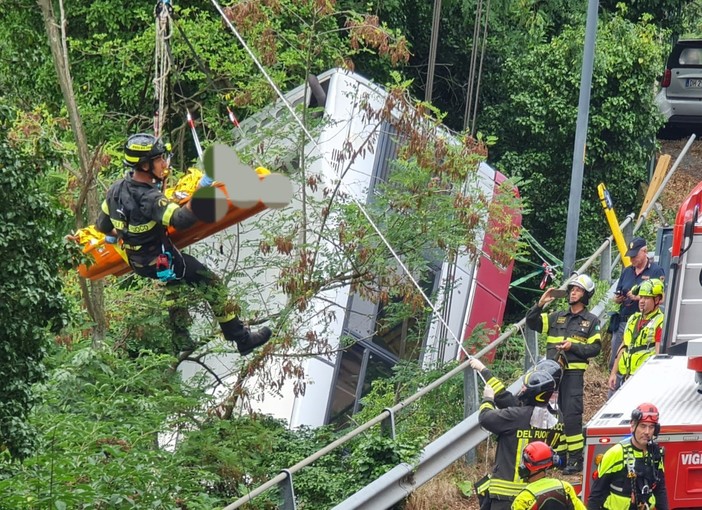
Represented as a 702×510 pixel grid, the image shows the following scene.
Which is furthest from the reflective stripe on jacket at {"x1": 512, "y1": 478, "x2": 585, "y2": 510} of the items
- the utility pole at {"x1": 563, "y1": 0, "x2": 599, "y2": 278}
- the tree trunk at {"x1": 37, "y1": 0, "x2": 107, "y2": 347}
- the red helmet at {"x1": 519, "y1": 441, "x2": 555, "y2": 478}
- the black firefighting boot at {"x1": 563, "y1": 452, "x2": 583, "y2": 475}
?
the utility pole at {"x1": 563, "y1": 0, "x2": 599, "y2": 278}

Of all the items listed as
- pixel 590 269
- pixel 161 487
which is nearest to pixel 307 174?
pixel 161 487

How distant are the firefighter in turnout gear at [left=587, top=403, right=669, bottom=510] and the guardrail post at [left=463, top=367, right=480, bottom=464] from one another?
2992 mm

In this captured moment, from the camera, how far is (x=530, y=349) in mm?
13039

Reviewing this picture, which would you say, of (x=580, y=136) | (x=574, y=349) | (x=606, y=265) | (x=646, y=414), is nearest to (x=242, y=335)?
(x=574, y=349)

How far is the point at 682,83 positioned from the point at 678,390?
14113mm

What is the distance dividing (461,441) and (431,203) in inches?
119

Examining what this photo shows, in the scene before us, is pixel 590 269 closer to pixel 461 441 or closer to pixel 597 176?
pixel 597 176

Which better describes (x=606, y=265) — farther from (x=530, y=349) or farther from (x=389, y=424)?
(x=389, y=424)

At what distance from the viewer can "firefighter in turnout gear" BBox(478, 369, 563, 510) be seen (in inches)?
363

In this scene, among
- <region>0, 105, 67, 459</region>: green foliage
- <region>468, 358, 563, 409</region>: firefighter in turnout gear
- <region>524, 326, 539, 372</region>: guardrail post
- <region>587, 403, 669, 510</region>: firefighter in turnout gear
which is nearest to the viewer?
<region>0, 105, 67, 459</region>: green foliage

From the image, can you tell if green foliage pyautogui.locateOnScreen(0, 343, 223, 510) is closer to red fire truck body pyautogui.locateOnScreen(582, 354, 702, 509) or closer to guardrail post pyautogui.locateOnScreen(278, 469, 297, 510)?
guardrail post pyautogui.locateOnScreen(278, 469, 297, 510)

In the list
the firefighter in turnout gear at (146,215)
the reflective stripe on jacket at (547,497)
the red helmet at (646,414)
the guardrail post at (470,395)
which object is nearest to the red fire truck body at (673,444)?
the red helmet at (646,414)

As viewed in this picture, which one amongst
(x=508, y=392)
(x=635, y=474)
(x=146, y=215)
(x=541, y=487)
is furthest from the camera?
(x=508, y=392)

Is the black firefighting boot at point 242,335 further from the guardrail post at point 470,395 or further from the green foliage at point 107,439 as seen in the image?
the guardrail post at point 470,395
